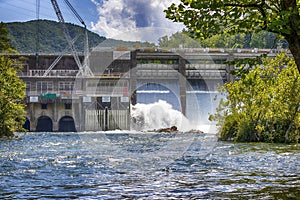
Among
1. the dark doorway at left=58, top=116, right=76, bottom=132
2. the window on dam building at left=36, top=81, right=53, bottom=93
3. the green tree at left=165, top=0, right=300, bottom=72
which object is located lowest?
Result: the dark doorway at left=58, top=116, right=76, bottom=132

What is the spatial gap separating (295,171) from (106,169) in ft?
21.1

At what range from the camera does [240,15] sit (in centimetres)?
909

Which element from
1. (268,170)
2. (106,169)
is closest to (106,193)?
(106,169)

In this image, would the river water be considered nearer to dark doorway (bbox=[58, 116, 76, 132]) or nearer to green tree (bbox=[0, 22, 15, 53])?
green tree (bbox=[0, 22, 15, 53])

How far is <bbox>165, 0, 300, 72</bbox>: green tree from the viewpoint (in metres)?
8.32

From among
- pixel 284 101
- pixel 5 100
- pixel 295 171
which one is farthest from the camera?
pixel 5 100

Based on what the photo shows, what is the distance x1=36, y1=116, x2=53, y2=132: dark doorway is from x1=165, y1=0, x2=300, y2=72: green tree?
8105cm

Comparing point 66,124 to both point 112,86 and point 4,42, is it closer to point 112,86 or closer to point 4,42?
point 112,86

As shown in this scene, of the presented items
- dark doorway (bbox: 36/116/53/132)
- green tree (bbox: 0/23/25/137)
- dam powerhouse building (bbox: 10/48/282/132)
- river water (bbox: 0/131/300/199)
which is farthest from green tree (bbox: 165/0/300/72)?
dark doorway (bbox: 36/116/53/132)

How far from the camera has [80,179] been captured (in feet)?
46.7

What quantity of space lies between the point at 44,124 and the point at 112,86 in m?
14.8

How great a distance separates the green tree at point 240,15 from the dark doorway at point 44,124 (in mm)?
81046

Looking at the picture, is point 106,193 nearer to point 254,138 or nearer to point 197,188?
point 197,188

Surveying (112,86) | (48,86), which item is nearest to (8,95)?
(112,86)
